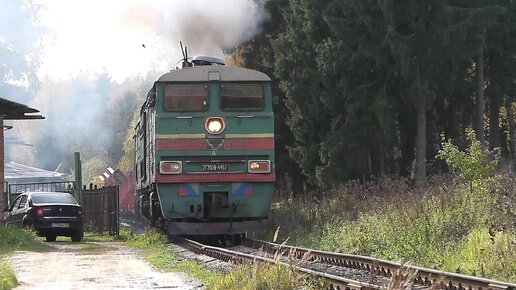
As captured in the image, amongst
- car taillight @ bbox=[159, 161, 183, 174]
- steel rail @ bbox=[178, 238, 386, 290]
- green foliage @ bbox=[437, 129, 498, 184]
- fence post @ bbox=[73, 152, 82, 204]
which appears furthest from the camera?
fence post @ bbox=[73, 152, 82, 204]

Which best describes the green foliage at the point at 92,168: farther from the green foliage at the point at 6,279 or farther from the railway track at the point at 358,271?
the green foliage at the point at 6,279

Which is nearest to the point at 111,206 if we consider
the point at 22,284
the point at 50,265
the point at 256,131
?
the point at 256,131

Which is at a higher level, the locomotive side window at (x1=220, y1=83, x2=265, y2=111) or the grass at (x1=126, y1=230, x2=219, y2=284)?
the locomotive side window at (x1=220, y1=83, x2=265, y2=111)

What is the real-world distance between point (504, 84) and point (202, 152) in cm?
1151

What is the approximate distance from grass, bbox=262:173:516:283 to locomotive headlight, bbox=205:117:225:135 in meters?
2.66

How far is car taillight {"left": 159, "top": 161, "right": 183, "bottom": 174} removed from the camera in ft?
54.0

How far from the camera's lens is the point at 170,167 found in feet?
54.1

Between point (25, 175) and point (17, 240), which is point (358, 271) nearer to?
point (17, 240)

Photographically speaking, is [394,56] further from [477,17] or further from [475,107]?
[475,107]

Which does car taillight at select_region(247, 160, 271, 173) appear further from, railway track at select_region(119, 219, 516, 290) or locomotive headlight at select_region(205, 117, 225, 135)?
railway track at select_region(119, 219, 516, 290)

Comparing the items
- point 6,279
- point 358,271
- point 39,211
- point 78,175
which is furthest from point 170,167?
point 78,175

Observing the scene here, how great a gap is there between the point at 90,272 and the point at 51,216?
8861 millimetres

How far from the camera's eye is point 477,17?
2128cm

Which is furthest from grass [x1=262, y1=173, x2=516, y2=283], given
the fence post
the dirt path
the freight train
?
the fence post
